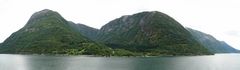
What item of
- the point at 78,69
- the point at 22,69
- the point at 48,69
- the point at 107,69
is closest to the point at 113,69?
the point at 107,69

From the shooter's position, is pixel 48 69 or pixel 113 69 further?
pixel 113 69

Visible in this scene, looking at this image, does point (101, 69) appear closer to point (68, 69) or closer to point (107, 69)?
point (107, 69)

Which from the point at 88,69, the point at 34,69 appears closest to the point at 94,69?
the point at 88,69

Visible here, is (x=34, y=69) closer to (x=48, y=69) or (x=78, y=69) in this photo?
(x=48, y=69)

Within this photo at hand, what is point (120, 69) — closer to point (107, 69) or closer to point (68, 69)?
point (107, 69)

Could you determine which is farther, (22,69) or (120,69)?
(120,69)

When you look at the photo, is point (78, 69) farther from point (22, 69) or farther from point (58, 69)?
point (22, 69)

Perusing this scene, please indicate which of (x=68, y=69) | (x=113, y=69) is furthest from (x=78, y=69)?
(x=113, y=69)
